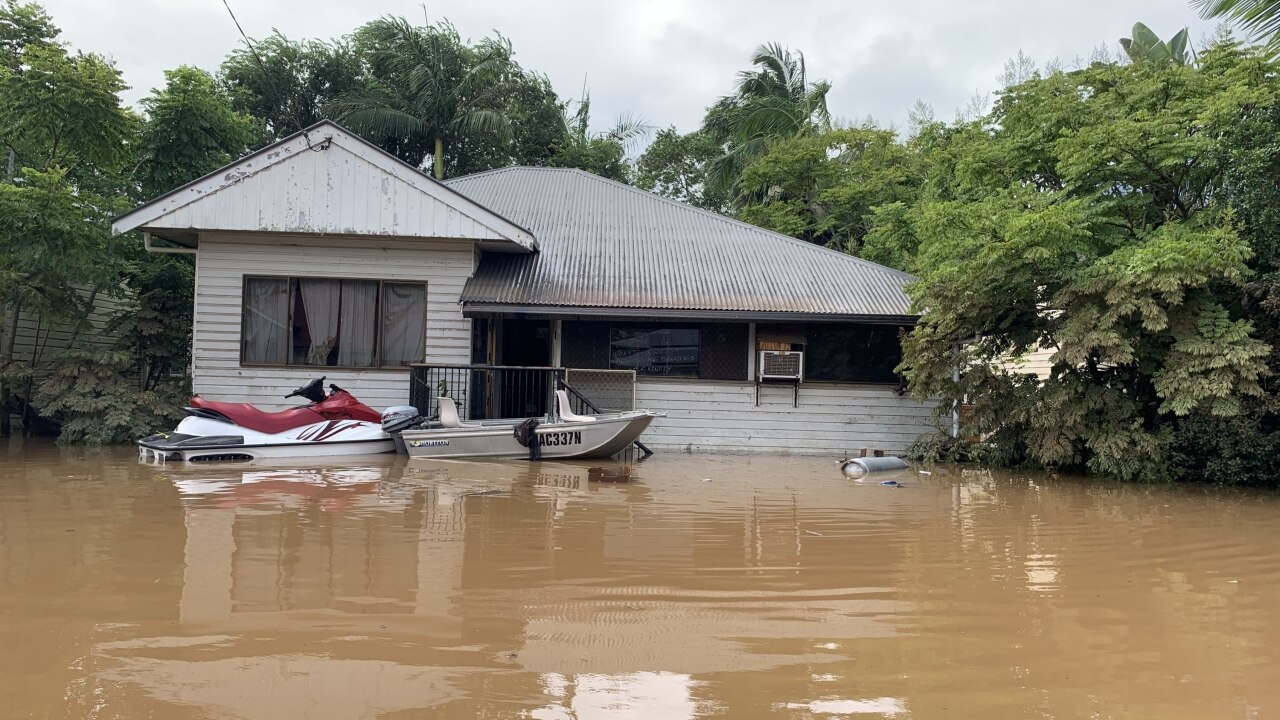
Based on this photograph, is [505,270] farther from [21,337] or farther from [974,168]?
[21,337]

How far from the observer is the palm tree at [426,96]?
2727 centimetres

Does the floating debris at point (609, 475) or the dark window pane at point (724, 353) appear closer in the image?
the floating debris at point (609, 475)

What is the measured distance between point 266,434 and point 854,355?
9.10 metres

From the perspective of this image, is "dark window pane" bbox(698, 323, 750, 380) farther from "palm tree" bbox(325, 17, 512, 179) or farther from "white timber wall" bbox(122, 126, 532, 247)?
"palm tree" bbox(325, 17, 512, 179)

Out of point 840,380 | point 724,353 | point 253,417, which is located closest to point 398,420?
point 253,417

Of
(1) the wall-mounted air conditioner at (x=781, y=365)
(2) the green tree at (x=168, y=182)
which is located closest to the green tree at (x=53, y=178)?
(2) the green tree at (x=168, y=182)

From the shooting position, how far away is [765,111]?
25.5 m

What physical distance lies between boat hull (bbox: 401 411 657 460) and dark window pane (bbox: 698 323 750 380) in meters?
2.87

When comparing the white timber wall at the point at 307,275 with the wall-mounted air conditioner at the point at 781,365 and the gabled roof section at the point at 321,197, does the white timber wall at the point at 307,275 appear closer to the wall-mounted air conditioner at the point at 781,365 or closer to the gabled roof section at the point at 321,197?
the gabled roof section at the point at 321,197

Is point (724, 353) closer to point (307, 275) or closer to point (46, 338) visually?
point (307, 275)

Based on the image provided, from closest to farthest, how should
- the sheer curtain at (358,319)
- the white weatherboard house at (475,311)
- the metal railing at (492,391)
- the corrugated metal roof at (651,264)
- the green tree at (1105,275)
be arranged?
the green tree at (1105,275) < the metal railing at (492,391) < the white weatherboard house at (475,311) < the sheer curtain at (358,319) < the corrugated metal roof at (651,264)

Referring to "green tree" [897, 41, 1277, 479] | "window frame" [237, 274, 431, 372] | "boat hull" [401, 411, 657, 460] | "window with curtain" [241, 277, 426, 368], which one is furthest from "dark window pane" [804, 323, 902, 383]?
"window with curtain" [241, 277, 426, 368]

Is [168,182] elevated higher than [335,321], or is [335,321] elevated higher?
[168,182]

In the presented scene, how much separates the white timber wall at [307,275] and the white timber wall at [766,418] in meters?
3.35
